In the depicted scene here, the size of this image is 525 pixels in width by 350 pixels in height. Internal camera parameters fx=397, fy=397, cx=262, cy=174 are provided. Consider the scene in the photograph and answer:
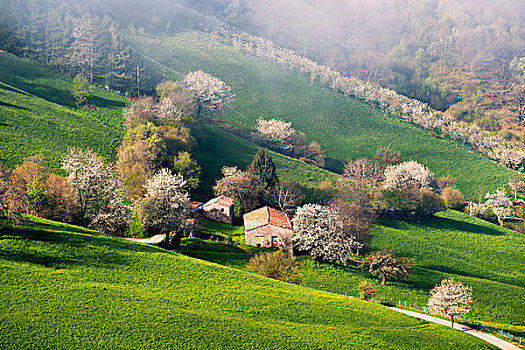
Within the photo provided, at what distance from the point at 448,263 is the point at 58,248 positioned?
70.8 m

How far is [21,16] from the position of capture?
14725cm

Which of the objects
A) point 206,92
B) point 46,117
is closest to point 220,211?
point 46,117

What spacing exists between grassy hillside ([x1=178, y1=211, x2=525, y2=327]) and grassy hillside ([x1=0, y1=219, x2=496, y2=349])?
55.3ft

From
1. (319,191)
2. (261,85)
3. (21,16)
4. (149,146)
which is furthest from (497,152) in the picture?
(21,16)

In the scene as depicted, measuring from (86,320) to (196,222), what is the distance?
3894cm

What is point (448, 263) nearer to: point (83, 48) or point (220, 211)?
point (220, 211)

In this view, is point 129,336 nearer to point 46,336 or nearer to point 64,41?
point 46,336

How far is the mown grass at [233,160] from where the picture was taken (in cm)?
9919

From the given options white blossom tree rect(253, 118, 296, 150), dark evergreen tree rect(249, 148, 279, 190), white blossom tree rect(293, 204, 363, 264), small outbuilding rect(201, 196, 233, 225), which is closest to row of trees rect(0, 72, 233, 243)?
small outbuilding rect(201, 196, 233, 225)

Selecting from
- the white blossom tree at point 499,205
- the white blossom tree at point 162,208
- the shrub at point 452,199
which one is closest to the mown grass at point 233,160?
the white blossom tree at point 162,208

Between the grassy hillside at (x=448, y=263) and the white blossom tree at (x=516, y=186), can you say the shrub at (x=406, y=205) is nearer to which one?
the grassy hillside at (x=448, y=263)

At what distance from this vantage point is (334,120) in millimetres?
172250

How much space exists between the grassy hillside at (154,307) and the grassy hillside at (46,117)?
3844cm

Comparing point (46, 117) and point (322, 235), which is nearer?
point (322, 235)
